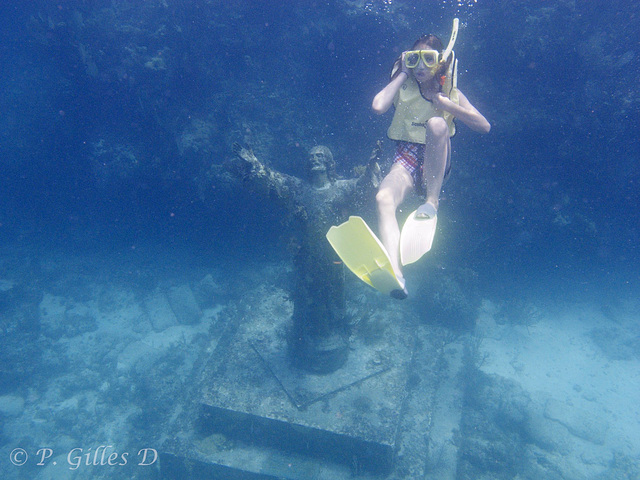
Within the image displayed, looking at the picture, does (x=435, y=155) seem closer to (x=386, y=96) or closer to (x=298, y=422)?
(x=386, y=96)

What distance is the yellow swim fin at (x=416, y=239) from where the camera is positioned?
2811 millimetres

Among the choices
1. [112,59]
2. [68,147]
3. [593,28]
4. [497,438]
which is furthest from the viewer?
[68,147]

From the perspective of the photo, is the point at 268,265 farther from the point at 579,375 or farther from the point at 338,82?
the point at 579,375

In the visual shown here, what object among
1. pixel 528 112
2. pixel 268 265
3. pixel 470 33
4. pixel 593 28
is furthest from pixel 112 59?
pixel 593 28

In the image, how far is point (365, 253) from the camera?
273 cm

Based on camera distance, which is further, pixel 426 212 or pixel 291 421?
pixel 291 421

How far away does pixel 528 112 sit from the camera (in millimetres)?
7363

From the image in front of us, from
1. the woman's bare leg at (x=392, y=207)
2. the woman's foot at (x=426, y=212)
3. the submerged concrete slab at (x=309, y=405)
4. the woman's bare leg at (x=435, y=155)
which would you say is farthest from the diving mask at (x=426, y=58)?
the submerged concrete slab at (x=309, y=405)

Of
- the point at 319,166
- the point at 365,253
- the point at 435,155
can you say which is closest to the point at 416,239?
the point at 365,253

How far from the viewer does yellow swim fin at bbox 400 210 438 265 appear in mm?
2811

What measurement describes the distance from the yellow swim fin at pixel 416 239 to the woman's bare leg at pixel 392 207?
64mm

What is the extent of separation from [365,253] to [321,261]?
2.20 meters

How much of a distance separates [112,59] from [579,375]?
15.4 m

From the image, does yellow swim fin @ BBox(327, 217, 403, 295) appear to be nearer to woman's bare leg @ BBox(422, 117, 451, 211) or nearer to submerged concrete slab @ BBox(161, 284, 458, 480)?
woman's bare leg @ BBox(422, 117, 451, 211)
